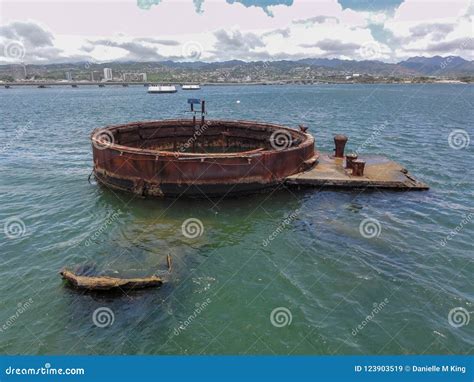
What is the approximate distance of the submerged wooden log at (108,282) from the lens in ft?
32.3

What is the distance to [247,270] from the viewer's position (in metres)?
11.5

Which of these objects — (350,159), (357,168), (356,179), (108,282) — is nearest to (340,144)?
(350,159)

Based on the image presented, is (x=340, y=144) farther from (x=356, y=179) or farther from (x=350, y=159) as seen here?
(x=356, y=179)

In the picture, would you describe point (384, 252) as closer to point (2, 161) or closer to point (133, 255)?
point (133, 255)

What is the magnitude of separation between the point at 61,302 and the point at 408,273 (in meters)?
10.3

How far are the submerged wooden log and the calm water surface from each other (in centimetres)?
25

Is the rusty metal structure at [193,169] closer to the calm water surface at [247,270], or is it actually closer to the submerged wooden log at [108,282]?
the calm water surface at [247,270]

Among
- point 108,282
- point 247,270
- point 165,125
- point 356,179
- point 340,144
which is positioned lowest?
point 247,270

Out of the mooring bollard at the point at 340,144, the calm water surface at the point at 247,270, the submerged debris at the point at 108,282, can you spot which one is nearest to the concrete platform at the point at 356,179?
the calm water surface at the point at 247,270

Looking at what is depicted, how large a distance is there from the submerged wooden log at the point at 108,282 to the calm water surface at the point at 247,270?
25cm

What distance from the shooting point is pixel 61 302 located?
976 centimetres

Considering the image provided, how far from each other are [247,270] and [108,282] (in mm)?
4213

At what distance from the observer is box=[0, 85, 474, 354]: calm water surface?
8.59 meters

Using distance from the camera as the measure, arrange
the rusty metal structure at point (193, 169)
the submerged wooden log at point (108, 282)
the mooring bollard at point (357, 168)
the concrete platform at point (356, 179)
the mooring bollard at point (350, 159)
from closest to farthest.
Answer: the submerged wooden log at point (108, 282) → the rusty metal structure at point (193, 169) → the concrete platform at point (356, 179) → the mooring bollard at point (357, 168) → the mooring bollard at point (350, 159)
